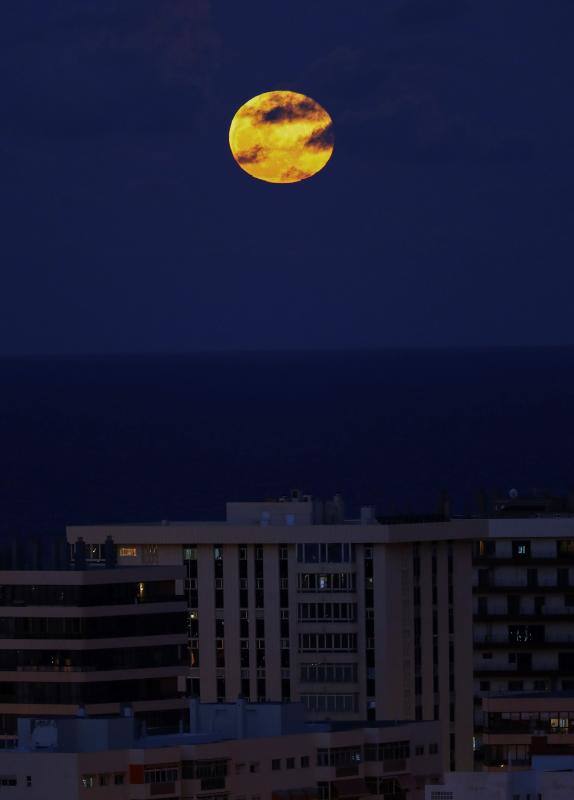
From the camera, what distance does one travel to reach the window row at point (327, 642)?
110m

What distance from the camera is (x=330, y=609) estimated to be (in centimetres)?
11075

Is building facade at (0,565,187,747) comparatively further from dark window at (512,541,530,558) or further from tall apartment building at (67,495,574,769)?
dark window at (512,541,530,558)

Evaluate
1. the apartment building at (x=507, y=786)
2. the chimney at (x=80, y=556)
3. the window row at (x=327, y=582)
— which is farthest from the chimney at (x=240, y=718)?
the window row at (x=327, y=582)

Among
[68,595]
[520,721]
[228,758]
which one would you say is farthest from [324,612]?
[228,758]

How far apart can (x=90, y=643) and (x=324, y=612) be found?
14.5 metres

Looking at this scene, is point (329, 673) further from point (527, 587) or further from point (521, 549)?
point (521, 549)

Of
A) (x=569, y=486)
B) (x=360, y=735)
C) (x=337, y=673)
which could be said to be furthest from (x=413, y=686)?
(x=569, y=486)

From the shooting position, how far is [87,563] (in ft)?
339

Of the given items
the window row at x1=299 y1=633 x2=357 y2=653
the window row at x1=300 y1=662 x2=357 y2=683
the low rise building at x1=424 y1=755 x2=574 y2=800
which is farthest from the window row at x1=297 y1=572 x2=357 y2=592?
the low rise building at x1=424 y1=755 x2=574 y2=800

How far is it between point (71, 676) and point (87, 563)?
7.04m

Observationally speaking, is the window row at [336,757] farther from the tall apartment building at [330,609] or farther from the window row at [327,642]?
the window row at [327,642]

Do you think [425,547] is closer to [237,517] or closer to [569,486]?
[237,517]

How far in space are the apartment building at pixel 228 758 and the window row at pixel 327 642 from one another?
2182cm

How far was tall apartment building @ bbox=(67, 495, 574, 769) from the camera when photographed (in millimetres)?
109438
